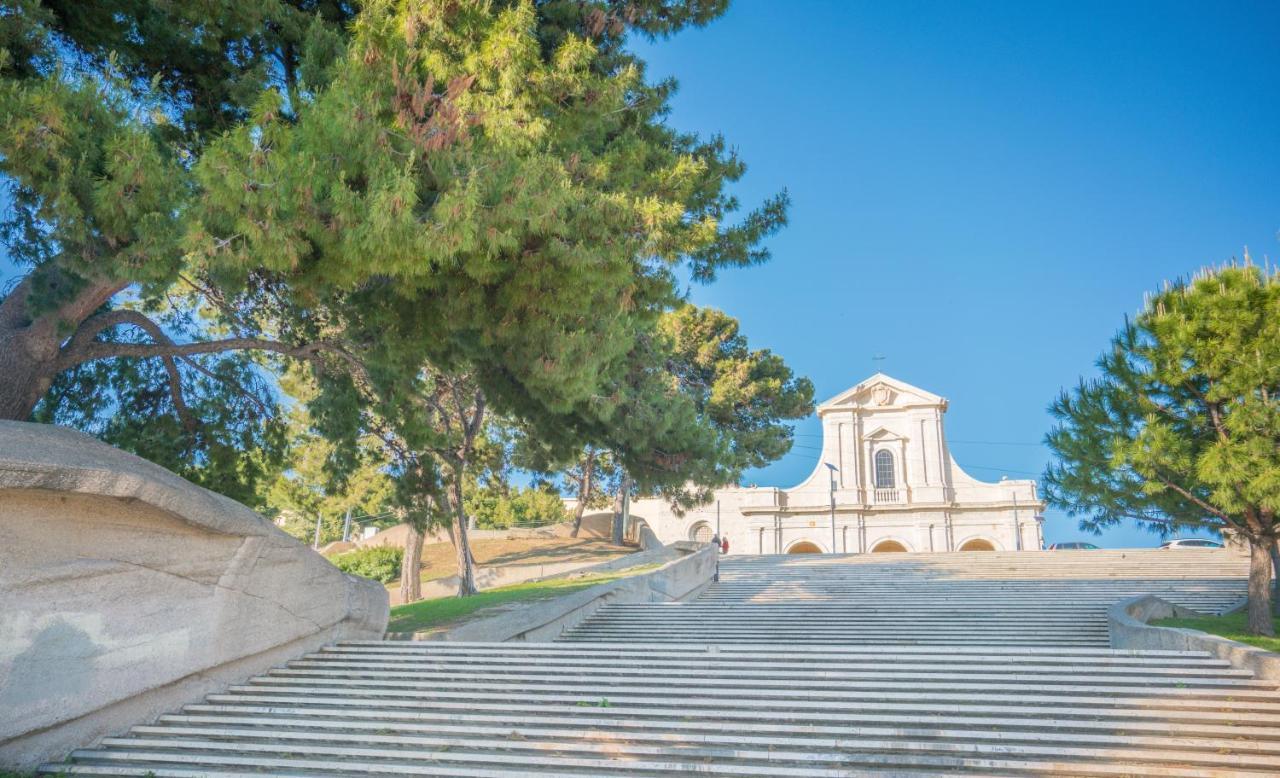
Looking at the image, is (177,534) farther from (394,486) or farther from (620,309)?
(394,486)

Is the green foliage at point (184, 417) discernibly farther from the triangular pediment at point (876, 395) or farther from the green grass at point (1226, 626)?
the triangular pediment at point (876, 395)

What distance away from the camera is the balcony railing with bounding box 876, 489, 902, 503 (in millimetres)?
37406

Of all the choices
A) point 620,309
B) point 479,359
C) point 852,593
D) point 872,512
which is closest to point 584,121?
point 620,309

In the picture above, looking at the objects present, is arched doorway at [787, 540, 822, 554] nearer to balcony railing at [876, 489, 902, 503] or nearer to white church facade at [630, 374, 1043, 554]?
white church facade at [630, 374, 1043, 554]

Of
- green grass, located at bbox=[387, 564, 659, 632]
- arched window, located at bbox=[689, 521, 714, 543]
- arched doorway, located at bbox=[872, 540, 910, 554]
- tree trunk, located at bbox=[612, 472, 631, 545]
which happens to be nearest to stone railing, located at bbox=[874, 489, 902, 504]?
arched doorway, located at bbox=[872, 540, 910, 554]

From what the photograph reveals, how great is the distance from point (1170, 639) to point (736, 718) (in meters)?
4.73

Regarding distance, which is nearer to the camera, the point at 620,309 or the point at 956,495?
the point at 620,309

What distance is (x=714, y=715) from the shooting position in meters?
5.18

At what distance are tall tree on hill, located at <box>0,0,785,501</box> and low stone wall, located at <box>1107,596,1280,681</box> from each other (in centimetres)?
518

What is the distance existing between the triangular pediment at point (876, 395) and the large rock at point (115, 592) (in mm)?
35033

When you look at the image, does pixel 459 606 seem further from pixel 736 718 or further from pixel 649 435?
pixel 736 718

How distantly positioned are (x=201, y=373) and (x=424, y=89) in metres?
6.06

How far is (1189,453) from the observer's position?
10688 millimetres

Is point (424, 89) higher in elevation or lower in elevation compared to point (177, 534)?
higher
